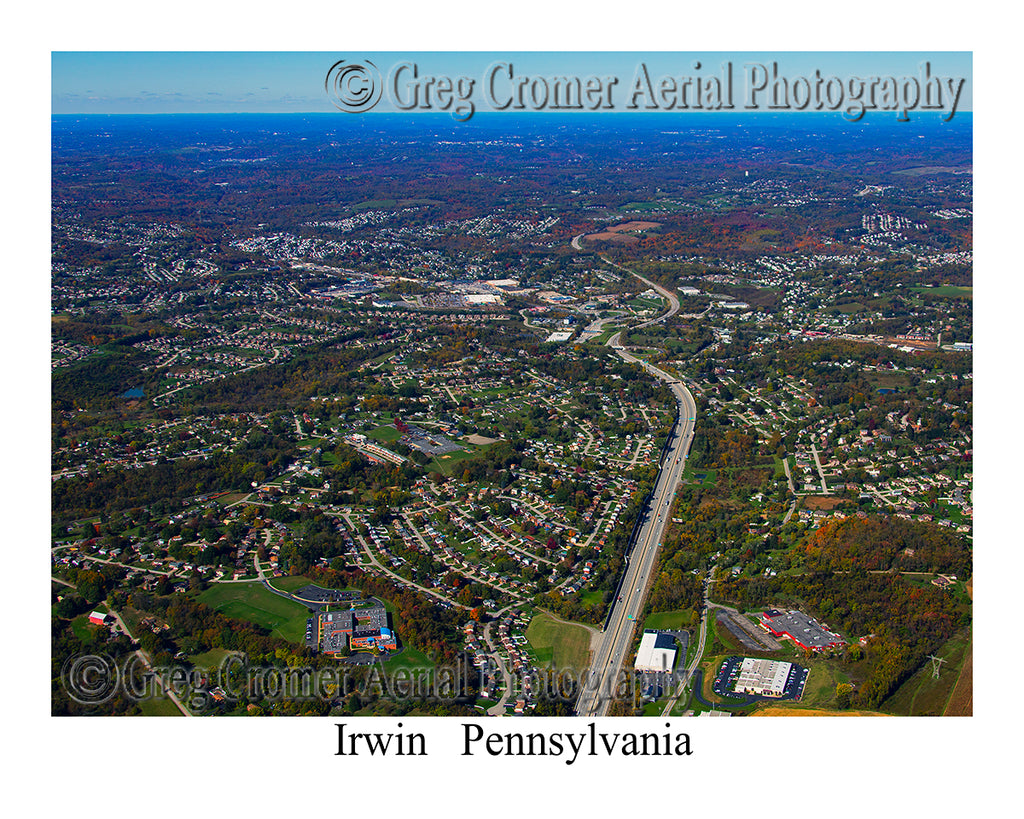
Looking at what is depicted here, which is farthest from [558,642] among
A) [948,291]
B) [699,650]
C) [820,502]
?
[948,291]

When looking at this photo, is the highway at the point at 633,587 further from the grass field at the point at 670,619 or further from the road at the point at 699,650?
the road at the point at 699,650

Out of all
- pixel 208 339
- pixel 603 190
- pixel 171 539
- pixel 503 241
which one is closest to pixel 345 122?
pixel 603 190

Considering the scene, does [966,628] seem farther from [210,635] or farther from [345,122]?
[345,122]

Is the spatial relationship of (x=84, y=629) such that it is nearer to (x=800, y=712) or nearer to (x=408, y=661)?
(x=408, y=661)

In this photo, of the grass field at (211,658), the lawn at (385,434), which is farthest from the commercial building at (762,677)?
the lawn at (385,434)

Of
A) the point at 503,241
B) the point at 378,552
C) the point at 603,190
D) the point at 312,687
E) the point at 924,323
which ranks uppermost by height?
the point at 603,190

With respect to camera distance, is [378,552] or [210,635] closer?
[210,635]
